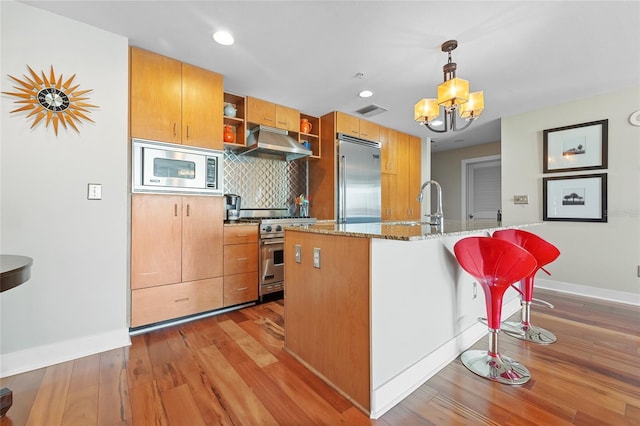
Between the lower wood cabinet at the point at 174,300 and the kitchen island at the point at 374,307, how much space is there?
108cm

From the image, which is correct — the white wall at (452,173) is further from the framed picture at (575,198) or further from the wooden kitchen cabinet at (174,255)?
the wooden kitchen cabinet at (174,255)

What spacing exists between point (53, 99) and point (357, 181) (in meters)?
3.20

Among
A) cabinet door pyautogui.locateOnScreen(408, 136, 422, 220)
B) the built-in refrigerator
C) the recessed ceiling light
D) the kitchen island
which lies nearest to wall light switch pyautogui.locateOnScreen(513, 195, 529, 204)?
cabinet door pyautogui.locateOnScreen(408, 136, 422, 220)

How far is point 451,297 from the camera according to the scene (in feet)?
6.20

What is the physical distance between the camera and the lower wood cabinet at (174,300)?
7.38ft

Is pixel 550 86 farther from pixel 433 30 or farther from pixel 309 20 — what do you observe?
pixel 309 20

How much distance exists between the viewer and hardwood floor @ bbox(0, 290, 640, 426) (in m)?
1.33

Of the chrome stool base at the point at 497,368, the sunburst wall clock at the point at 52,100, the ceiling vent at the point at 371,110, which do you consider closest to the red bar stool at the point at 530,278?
the chrome stool base at the point at 497,368

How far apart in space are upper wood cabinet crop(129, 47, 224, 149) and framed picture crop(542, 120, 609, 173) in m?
4.10

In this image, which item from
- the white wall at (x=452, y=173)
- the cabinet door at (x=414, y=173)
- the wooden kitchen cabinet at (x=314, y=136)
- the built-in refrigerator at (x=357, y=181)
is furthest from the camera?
the white wall at (x=452, y=173)

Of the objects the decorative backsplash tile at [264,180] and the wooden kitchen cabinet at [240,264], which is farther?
the decorative backsplash tile at [264,180]

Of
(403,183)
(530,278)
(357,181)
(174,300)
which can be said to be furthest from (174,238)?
(403,183)

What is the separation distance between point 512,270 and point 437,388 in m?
0.79

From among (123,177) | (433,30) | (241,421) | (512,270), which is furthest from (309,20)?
(241,421)
